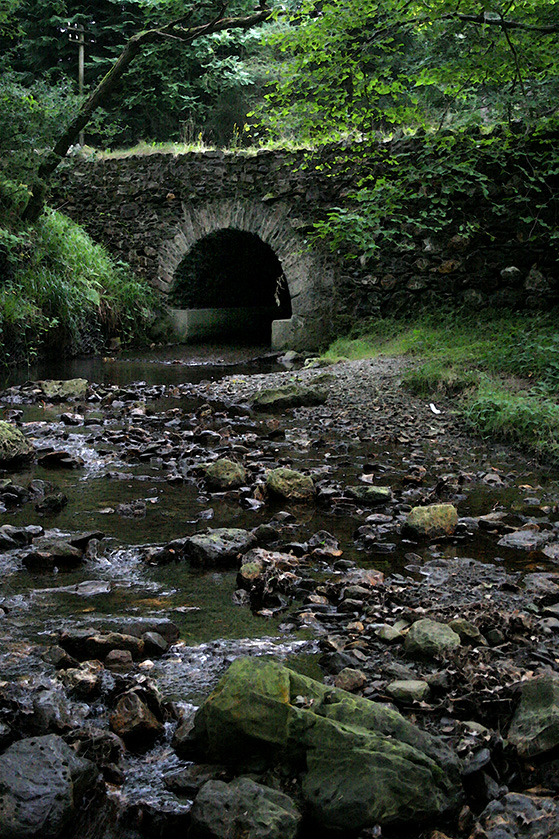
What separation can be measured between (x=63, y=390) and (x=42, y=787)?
20.1 ft

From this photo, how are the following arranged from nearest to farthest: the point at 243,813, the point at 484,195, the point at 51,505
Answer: the point at 243,813 < the point at 51,505 < the point at 484,195

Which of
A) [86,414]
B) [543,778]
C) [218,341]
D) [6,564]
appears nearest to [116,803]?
[543,778]

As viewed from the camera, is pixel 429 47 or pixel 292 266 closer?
pixel 429 47

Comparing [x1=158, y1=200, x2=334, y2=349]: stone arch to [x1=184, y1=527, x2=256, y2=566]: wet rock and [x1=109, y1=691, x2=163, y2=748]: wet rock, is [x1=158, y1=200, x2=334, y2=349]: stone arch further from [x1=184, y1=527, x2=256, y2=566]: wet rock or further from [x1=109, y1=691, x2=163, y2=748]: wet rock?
[x1=109, y1=691, x2=163, y2=748]: wet rock

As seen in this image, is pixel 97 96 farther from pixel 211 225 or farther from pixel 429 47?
pixel 429 47

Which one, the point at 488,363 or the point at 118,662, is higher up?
the point at 488,363

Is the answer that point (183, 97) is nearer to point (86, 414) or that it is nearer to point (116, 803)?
point (86, 414)

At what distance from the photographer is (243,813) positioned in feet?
4.57

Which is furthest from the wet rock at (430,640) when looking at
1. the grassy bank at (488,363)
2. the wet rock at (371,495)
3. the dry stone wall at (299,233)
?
the dry stone wall at (299,233)

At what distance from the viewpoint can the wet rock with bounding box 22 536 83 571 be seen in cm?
277

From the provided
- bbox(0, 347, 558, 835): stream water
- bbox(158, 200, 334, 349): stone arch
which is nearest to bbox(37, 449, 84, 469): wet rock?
bbox(0, 347, 558, 835): stream water

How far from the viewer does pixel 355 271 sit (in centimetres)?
1034

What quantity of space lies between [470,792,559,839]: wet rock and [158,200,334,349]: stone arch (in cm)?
943

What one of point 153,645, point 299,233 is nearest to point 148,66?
point 299,233
